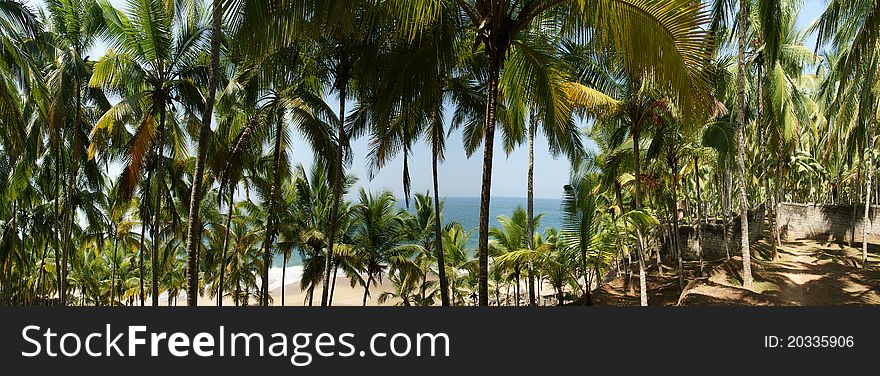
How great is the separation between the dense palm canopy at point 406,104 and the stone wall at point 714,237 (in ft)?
0.84

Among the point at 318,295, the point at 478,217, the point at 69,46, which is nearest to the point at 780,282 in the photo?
the point at 69,46

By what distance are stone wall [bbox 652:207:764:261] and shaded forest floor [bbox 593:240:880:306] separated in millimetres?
858

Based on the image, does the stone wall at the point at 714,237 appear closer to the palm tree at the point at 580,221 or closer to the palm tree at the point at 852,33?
the palm tree at the point at 580,221

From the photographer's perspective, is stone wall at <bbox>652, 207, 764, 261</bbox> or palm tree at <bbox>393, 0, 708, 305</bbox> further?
stone wall at <bbox>652, 207, 764, 261</bbox>

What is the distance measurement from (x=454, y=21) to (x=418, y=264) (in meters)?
14.3

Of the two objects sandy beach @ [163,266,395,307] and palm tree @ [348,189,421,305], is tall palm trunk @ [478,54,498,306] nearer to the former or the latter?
palm tree @ [348,189,421,305]

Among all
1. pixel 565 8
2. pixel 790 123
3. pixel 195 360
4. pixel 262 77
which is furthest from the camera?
pixel 790 123

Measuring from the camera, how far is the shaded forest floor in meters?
10.1

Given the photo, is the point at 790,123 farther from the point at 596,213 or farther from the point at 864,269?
the point at 596,213

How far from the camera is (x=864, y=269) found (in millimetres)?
12672

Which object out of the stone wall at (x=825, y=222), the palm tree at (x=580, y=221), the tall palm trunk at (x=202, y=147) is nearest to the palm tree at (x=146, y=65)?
the tall palm trunk at (x=202, y=147)

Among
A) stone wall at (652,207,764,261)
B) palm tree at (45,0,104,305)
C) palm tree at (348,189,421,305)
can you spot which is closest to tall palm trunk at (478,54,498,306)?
palm tree at (45,0,104,305)

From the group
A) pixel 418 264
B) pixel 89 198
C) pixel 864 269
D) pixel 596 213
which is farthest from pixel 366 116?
pixel 864 269

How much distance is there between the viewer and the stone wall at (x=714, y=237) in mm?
18125
